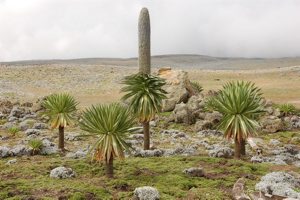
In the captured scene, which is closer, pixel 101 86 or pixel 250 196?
pixel 250 196

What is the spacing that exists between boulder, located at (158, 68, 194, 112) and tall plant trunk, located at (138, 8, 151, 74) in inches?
757

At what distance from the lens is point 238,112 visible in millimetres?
24359

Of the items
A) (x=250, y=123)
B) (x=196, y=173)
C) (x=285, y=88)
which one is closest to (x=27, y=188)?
(x=196, y=173)

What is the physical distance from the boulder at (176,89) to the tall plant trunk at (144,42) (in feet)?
63.1

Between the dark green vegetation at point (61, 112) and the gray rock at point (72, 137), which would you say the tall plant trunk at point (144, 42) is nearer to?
the dark green vegetation at point (61, 112)

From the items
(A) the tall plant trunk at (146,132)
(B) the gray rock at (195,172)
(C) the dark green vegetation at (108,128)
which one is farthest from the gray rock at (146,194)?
(A) the tall plant trunk at (146,132)

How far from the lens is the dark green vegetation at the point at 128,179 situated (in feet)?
55.5

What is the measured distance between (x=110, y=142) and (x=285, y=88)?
5948 centimetres

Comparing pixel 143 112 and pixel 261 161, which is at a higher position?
pixel 143 112

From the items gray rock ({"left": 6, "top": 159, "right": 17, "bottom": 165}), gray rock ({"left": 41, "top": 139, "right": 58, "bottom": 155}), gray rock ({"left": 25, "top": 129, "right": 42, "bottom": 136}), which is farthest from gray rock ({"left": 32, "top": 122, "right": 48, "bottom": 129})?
gray rock ({"left": 6, "top": 159, "right": 17, "bottom": 165})

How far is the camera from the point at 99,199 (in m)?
16.3

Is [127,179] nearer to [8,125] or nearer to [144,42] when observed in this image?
[144,42]

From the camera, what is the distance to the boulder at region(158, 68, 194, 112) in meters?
46.3

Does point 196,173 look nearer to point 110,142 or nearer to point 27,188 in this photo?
point 110,142
